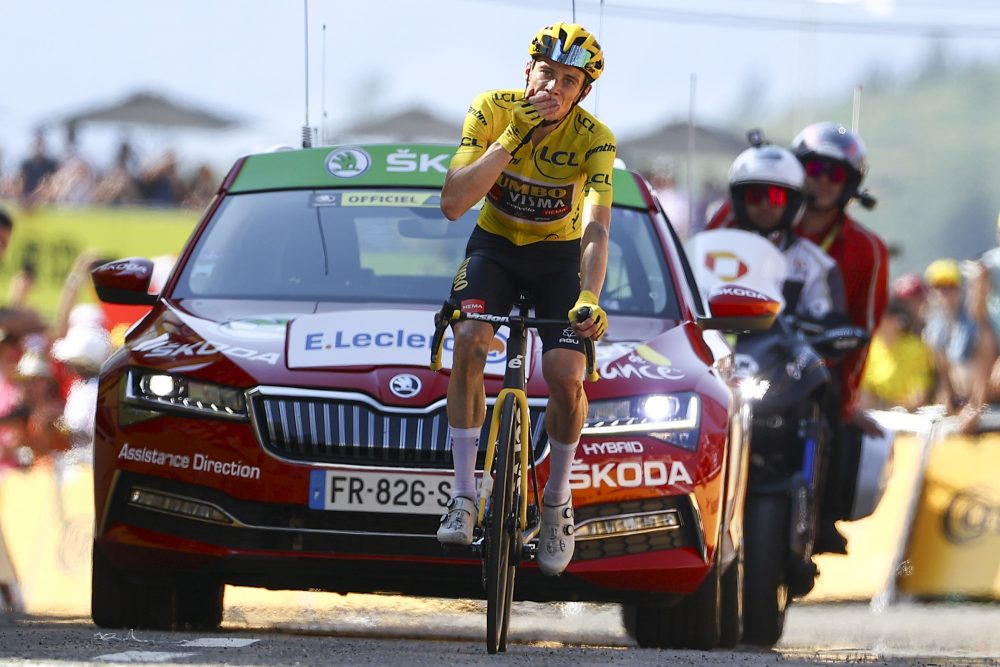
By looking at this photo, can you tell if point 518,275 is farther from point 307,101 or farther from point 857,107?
point 857,107

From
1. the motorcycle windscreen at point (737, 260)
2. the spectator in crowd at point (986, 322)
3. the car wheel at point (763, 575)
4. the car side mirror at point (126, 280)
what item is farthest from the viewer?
the spectator in crowd at point (986, 322)

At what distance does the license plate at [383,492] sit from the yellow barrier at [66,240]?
38.9 ft

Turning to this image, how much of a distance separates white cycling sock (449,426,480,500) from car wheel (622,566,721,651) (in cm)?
99

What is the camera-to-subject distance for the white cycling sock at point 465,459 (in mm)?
6469

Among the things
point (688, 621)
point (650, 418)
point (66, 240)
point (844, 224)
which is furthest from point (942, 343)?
point (650, 418)

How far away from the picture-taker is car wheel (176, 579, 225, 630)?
7.59 m

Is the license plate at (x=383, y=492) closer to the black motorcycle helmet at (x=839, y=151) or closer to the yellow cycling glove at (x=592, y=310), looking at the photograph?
the yellow cycling glove at (x=592, y=310)

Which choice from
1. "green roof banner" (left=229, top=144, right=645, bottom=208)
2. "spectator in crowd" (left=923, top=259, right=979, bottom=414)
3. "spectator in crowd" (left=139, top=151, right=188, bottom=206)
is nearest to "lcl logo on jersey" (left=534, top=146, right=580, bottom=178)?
"green roof banner" (left=229, top=144, right=645, bottom=208)

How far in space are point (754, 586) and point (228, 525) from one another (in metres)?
2.80

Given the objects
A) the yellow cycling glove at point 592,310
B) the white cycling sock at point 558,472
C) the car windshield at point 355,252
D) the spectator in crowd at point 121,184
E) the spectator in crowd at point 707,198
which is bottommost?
the spectator in crowd at point 707,198

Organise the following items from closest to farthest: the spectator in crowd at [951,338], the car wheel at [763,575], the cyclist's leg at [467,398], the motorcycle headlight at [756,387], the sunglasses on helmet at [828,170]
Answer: the cyclist's leg at [467,398] → the car wheel at [763,575] → the motorcycle headlight at [756,387] → the sunglasses on helmet at [828,170] → the spectator in crowd at [951,338]

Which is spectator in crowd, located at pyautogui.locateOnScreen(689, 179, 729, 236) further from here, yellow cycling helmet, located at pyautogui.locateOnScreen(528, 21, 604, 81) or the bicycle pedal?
yellow cycling helmet, located at pyautogui.locateOnScreen(528, 21, 604, 81)

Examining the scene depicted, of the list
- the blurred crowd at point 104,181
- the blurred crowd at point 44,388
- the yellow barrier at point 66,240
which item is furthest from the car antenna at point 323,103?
the blurred crowd at point 104,181

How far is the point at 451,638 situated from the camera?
27.3 feet
